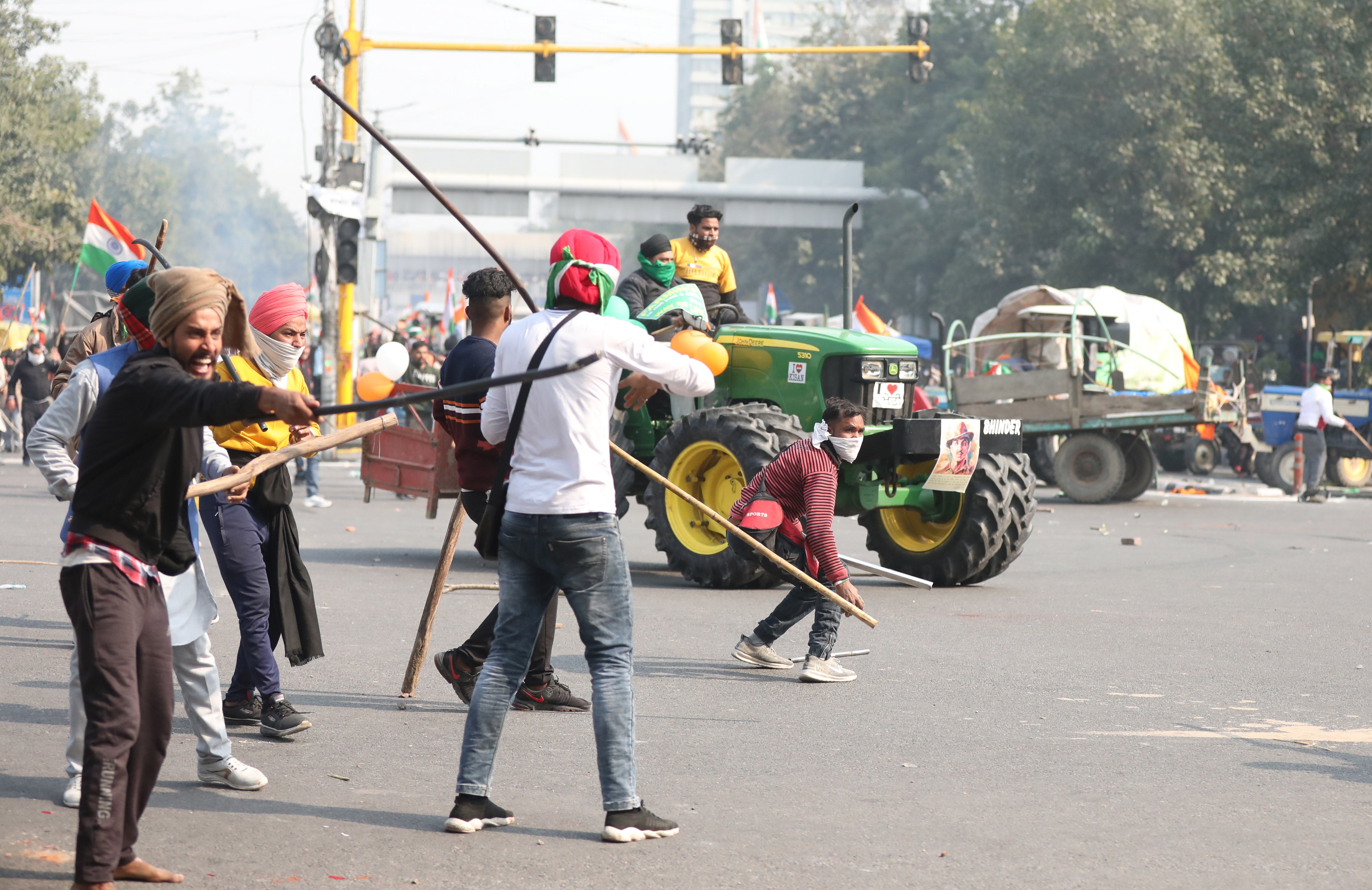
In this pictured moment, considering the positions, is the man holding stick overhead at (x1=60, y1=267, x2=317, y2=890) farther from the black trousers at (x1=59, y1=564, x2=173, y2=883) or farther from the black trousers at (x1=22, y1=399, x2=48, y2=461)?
the black trousers at (x1=22, y1=399, x2=48, y2=461)

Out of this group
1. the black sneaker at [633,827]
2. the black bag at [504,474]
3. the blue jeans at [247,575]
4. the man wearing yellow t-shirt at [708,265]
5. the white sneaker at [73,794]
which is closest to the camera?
the black sneaker at [633,827]

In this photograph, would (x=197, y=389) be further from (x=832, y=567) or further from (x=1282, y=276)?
(x=1282, y=276)

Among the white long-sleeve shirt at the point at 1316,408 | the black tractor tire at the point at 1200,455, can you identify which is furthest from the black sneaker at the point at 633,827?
the black tractor tire at the point at 1200,455

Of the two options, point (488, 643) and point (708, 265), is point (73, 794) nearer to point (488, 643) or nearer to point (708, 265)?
point (488, 643)

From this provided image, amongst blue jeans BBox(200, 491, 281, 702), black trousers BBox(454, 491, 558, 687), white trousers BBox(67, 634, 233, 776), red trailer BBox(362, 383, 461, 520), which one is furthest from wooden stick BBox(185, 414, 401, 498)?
red trailer BBox(362, 383, 461, 520)

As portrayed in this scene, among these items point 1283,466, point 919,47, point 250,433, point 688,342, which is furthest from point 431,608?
point 1283,466

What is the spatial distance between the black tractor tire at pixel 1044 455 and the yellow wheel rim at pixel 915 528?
10241mm

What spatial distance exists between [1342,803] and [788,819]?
1.91 m

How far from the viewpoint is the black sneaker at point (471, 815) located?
487 cm

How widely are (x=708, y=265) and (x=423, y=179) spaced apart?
196 inches

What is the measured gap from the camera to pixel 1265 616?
10398mm

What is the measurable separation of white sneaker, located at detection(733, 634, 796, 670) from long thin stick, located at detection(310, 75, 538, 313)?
226cm

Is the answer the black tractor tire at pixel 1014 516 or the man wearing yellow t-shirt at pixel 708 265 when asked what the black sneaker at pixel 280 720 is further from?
the black tractor tire at pixel 1014 516

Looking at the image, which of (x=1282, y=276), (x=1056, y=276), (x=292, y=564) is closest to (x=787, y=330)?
(x=292, y=564)
